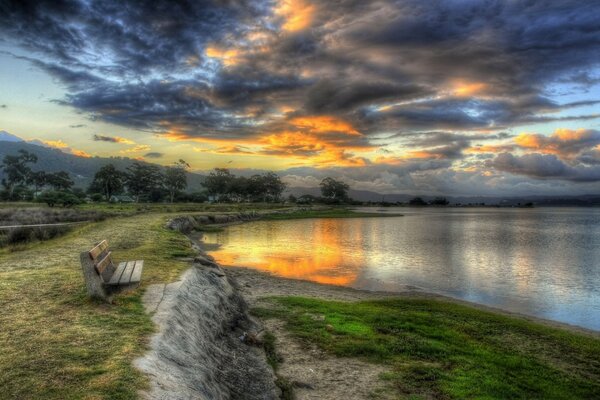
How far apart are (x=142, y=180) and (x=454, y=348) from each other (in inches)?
4830

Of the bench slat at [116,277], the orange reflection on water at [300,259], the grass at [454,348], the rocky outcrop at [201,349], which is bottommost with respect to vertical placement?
the orange reflection on water at [300,259]

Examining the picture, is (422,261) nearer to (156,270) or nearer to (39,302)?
(156,270)

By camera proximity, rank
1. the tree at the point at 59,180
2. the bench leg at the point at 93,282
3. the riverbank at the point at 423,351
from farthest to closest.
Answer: the tree at the point at 59,180 < the bench leg at the point at 93,282 < the riverbank at the point at 423,351

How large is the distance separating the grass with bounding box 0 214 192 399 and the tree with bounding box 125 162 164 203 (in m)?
115

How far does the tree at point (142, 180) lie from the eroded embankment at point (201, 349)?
11692cm

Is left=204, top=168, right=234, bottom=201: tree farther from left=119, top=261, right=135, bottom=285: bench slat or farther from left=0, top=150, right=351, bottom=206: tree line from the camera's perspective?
left=119, top=261, right=135, bottom=285: bench slat

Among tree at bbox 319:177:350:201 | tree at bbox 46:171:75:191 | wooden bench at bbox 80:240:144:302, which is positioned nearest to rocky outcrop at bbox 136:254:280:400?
wooden bench at bbox 80:240:144:302

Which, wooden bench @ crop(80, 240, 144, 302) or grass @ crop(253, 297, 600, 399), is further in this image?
wooden bench @ crop(80, 240, 144, 302)

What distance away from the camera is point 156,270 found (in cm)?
1172

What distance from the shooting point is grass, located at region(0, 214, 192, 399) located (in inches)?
172

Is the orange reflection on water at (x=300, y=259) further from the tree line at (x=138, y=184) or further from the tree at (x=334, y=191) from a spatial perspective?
the tree at (x=334, y=191)

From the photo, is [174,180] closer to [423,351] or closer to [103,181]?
[103,181]

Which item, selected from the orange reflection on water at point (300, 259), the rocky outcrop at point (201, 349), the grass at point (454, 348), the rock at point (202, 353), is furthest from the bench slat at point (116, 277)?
the orange reflection on water at point (300, 259)

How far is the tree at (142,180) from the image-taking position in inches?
4596
